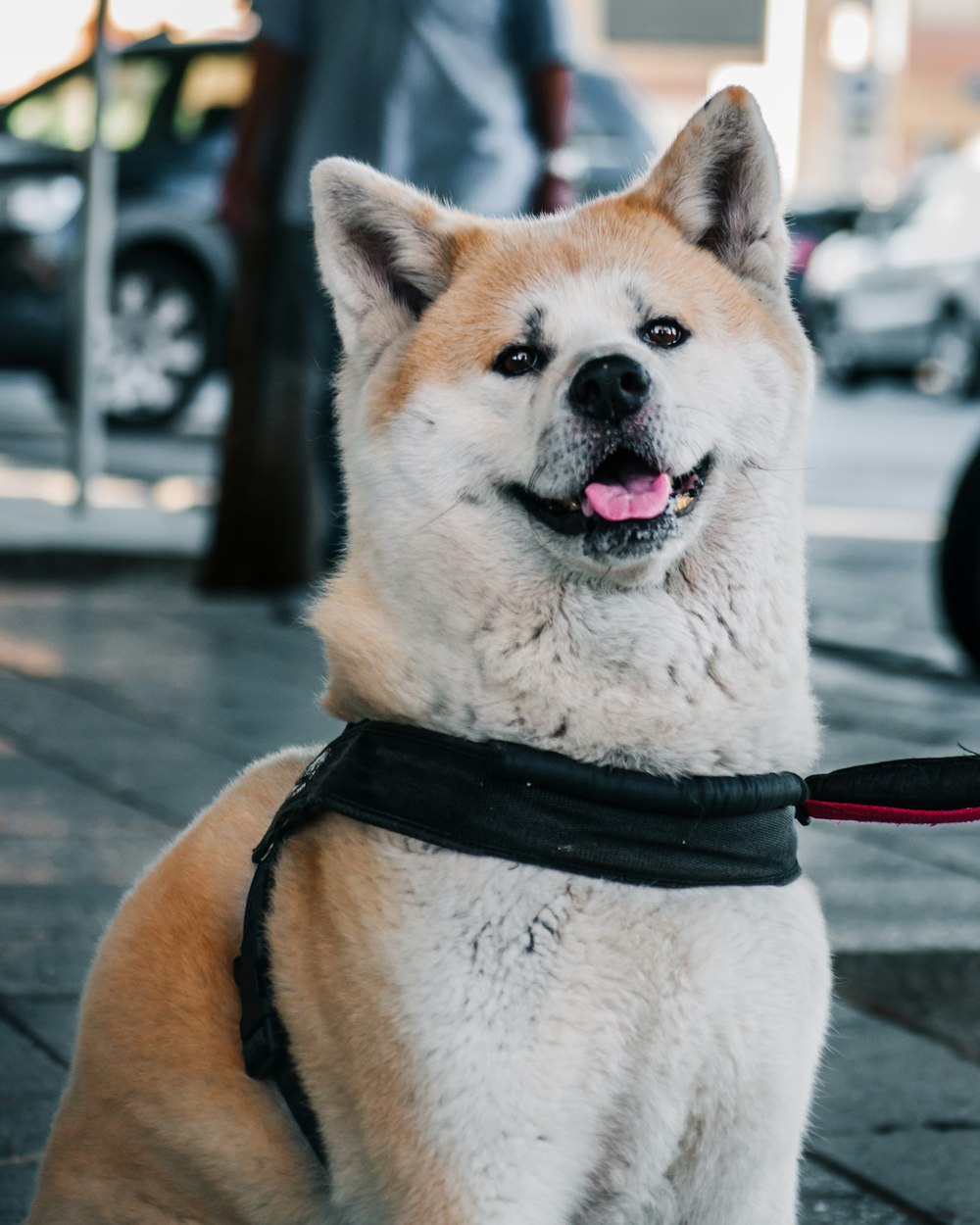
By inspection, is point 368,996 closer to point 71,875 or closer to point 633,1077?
point 633,1077

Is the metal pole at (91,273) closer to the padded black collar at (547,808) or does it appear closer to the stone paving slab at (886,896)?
the stone paving slab at (886,896)

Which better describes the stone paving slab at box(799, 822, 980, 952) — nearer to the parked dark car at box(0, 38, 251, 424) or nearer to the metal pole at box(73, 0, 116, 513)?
the metal pole at box(73, 0, 116, 513)

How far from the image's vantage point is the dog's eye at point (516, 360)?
8.27 ft

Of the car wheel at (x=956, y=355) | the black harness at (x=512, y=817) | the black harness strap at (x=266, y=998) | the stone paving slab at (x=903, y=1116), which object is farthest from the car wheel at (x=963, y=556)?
the car wheel at (x=956, y=355)

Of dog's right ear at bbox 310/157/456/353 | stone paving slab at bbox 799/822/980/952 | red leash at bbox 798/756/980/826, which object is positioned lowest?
stone paving slab at bbox 799/822/980/952

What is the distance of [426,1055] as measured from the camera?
217 centimetres

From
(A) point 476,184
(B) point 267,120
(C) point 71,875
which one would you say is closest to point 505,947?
(C) point 71,875

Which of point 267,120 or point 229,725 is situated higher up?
point 267,120

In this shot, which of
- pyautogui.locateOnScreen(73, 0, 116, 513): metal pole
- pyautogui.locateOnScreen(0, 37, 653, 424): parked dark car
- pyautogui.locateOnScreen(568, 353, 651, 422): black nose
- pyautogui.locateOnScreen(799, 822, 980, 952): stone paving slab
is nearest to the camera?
pyautogui.locateOnScreen(568, 353, 651, 422): black nose

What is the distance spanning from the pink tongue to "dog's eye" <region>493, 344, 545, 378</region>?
206mm

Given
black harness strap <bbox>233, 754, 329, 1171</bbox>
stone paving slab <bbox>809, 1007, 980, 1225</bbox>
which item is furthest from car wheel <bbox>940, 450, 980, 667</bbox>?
black harness strap <bbox>233, 754, 329, 1171</bbox>

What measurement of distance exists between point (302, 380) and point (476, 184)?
1811mm

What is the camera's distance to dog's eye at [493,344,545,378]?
2.52m

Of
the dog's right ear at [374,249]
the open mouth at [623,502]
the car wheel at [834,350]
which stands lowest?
the car wheel at [834,350]
